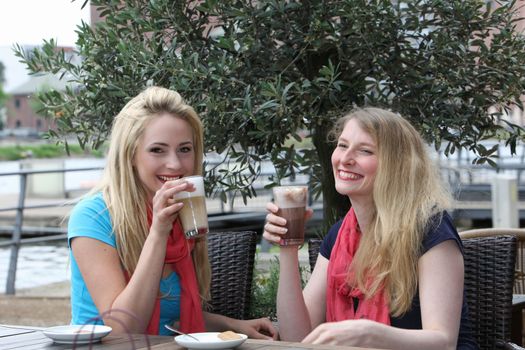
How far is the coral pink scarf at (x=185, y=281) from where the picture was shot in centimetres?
282

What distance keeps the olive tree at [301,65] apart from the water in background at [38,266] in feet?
17.4

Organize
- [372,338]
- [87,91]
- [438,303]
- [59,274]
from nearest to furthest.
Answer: [372,338], [438,303], [87,91], [59,274]

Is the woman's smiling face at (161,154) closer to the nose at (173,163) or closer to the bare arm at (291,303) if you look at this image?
the nose at (173,163)

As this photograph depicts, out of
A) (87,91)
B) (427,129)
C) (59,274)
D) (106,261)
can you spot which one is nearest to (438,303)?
(106,261)

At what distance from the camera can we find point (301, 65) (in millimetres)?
4059

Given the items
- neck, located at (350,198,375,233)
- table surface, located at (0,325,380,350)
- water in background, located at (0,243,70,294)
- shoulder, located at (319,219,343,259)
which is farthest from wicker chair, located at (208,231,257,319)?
water in background, located at (0,243,70,294)

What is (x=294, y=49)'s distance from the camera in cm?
392

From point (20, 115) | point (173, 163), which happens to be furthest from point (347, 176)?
point (20, 115)

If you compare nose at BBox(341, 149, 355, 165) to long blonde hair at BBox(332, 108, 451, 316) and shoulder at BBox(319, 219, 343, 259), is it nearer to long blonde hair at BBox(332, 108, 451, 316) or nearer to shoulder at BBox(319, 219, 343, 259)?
long blonde hair at BBox(332, 108, 451, 316)

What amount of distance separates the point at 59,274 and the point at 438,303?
9.20 metres

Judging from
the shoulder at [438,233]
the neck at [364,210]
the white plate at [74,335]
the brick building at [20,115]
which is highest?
the brick building at [20,115]

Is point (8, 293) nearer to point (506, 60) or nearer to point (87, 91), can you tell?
point (87, 91)

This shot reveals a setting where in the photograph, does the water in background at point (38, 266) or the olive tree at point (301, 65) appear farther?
the water in background at point (38, 266)

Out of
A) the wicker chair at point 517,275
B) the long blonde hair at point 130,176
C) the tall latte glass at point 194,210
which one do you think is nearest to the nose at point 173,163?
the long blonde hair at point 130,176
